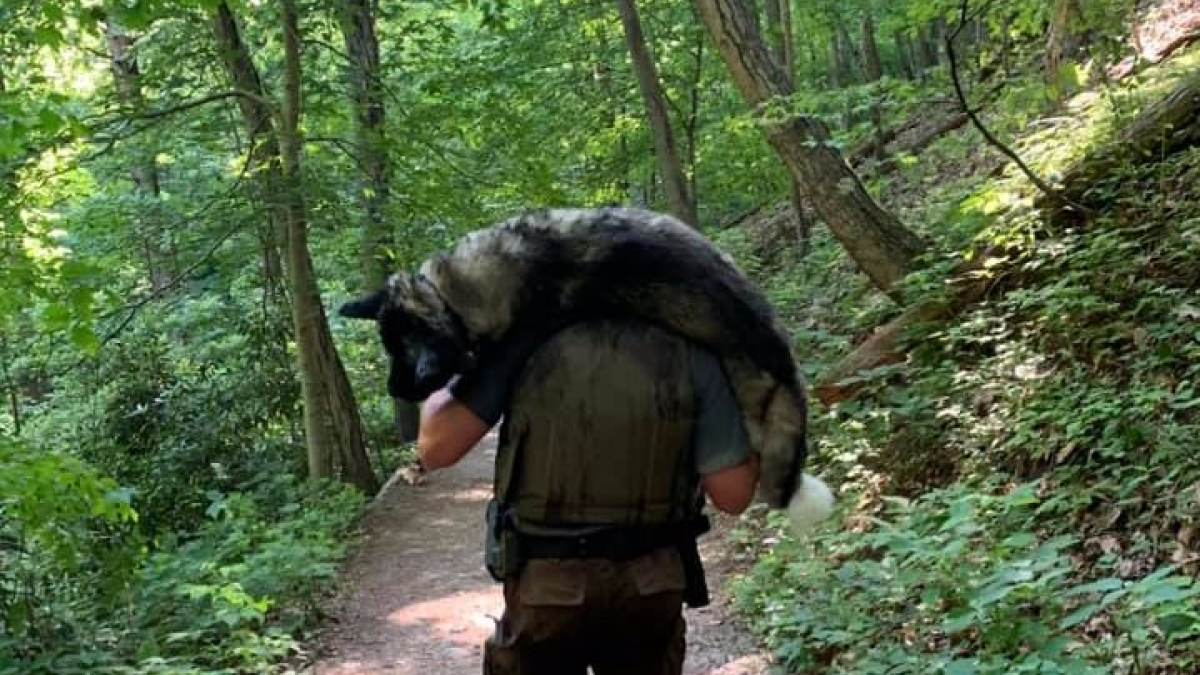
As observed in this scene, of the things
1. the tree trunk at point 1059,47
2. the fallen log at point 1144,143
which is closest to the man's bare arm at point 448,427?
the tree trunk at point 1059,47

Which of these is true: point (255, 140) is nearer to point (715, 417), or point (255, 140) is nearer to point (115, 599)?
point (115, 599)

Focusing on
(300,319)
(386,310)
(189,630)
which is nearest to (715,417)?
(386,310)

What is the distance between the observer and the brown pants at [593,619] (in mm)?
2623

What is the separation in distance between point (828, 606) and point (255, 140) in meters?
7.69

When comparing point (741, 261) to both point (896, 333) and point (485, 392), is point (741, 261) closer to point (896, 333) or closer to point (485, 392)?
point (896, 333)

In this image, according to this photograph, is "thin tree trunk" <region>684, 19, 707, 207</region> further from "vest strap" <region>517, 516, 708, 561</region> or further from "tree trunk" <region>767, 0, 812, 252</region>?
"vest strap" <region>517, 516, 708, 561</region>

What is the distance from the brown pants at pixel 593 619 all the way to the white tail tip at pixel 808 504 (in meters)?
0.32

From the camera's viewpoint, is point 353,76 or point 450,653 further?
point 353,76

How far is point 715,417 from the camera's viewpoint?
8.60 ft

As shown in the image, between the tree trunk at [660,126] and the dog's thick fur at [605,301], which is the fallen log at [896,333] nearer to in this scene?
the tree trunk at [660,126]

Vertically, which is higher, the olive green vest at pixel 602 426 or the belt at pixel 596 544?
the olive green vest at pixel 602 426

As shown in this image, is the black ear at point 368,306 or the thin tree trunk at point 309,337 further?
the thin tree trunk at point 309,337

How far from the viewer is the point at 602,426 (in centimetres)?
253

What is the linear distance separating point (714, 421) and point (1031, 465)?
143 inches
